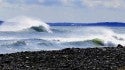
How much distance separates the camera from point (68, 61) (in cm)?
1656

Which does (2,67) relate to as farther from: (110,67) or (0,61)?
(110,67)

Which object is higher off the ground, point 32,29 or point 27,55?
point 27,55

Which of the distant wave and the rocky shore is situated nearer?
the rocky shore

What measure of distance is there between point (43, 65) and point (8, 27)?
44126mm

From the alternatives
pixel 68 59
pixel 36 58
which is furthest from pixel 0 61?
pixel 68 59

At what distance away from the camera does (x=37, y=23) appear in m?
55.5

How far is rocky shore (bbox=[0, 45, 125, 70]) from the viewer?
50.0ft

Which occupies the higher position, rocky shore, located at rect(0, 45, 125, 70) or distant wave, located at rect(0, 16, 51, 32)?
rocky shore, located at rect(0, 45, 125, 70)

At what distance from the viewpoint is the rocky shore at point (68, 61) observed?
15.2m

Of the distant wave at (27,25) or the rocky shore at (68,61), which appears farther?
the distant wave at (27,25)

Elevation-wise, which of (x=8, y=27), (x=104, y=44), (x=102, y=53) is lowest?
(x=8, y=27)

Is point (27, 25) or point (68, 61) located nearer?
point (68, 61)

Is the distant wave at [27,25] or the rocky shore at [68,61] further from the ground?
the rocky shore at [68,61]

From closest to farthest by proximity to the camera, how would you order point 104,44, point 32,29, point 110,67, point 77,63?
point 110,67 → point 77,63 → point 104,44 → point 32,29
